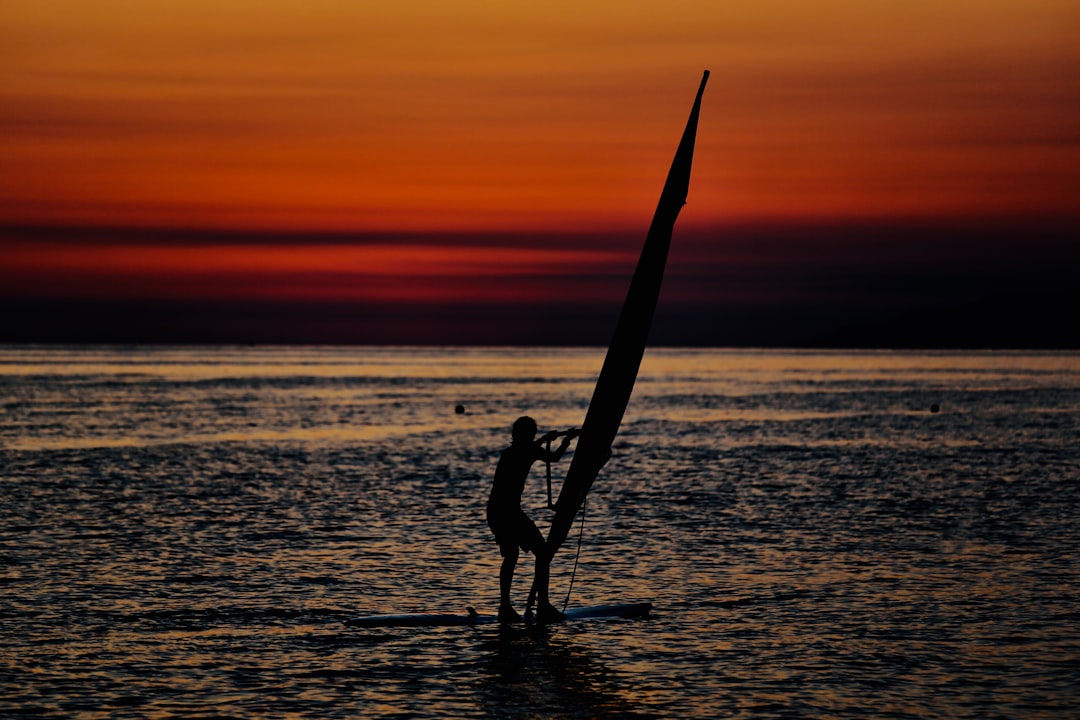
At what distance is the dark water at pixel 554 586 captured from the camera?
1159 cm

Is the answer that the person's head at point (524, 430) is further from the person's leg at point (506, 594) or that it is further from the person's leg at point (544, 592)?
the person's leg at point (506, 594)

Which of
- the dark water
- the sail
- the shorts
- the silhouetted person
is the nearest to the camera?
the dark water

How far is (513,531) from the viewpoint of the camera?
14055 millimetres

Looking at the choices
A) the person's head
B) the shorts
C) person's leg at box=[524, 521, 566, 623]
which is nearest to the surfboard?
person's leg at box=[524, 521, 566, 623]

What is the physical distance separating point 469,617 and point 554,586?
9.25ft

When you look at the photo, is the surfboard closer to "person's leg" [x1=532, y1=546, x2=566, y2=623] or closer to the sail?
"person's leg" [x1=532, y1=546, x2=566, y2=623]

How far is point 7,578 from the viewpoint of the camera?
17125mm

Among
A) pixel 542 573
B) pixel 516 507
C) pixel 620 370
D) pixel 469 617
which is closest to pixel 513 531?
pixel 516 507

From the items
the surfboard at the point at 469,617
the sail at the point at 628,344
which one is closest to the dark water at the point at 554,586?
the surfboard at the point at 469,617

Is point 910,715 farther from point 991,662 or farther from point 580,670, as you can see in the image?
point 580,670

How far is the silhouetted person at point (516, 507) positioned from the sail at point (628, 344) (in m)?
0.28

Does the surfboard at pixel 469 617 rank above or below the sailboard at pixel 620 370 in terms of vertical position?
below

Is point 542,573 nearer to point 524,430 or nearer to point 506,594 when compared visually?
point 506,594

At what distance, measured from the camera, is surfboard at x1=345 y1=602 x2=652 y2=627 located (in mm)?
14414
